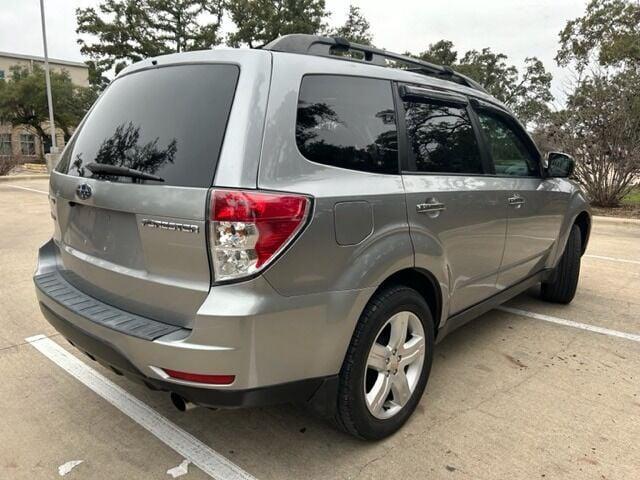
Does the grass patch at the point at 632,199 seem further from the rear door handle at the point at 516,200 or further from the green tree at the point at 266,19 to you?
the green tree at the point at 266,19

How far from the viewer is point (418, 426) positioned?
2617 mm

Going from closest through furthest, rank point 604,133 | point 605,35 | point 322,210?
point 322,210
point 604,133
point 605,35

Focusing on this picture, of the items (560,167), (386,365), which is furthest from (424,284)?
(560,167)

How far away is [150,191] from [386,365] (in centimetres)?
135

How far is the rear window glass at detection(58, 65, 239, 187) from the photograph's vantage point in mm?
1976

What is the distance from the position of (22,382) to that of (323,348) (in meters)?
2.14

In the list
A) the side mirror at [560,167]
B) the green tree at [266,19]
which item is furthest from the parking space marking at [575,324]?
the green tree at [266,19]

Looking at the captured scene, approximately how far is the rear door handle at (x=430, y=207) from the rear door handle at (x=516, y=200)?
903 millimetres

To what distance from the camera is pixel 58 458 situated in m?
2.33

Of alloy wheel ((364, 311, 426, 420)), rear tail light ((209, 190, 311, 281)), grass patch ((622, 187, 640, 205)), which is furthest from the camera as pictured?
grass patch ((622, 187, 640, 205))

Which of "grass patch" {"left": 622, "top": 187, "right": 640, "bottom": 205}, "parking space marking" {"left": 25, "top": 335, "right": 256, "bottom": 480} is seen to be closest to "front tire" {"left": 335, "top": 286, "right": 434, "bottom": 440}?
"parking space marking" {"left": 25, "top": 335, "right": 256, "bottom": 480}

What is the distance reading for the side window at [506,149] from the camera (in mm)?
3379

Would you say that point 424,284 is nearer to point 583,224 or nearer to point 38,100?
point 583,224

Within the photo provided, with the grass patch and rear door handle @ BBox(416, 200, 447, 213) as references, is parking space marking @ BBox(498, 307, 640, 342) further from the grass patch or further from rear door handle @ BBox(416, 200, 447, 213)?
the grass patch
